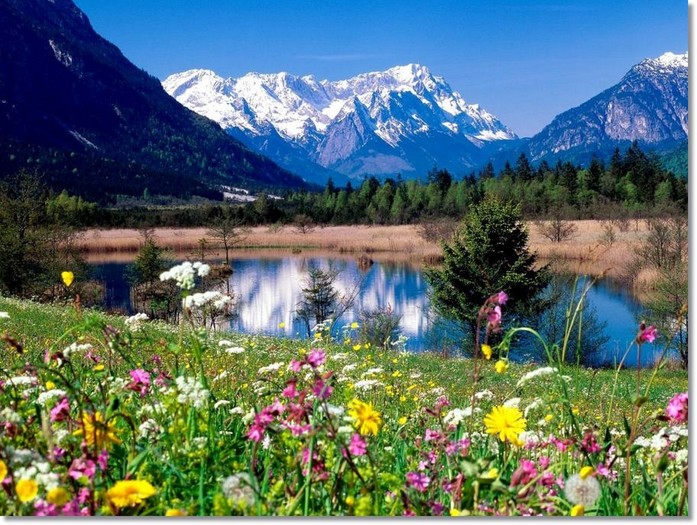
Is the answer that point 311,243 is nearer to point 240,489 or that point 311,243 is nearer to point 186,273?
point 186,273

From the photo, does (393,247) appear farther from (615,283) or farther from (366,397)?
(366,397)

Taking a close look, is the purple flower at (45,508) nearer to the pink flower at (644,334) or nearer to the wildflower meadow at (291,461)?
the wildflower meadow at (291,461)

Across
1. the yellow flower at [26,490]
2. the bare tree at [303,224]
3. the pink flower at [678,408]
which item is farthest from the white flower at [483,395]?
the bare tree at [303,224]

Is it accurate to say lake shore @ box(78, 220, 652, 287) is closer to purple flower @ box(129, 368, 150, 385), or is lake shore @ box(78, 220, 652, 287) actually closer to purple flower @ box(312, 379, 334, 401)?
purple flower @ box(129, 368, 150, 385)

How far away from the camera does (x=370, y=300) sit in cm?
3781

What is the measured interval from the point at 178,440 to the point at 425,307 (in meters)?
33.0

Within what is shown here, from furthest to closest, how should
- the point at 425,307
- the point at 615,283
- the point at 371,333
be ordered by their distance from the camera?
1. the point at 425,307
2. the point at 615,283
3. the point at 371,333

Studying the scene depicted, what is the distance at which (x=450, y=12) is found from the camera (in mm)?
4508

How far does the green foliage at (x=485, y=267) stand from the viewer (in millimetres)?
29531

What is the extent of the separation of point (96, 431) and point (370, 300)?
35781 mm

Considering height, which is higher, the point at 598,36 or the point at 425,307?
the point at 598,36

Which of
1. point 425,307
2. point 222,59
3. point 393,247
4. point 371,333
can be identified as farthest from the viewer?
point 393,247

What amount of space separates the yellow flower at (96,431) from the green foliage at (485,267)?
90.1ft

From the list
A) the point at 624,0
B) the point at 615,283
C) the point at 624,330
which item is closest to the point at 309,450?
the point at 624,0
